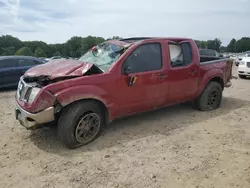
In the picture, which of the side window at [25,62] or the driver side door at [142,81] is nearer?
the driver side door at [142,81]

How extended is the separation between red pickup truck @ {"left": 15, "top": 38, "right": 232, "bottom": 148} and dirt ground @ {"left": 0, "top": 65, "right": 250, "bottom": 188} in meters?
0.39

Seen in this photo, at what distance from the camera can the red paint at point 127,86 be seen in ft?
12.5

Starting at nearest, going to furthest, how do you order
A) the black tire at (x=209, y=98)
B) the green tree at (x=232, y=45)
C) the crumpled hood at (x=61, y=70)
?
the crumpled hood at (x=61, y=70) → the black tire at (x=209, y=98) → the green tree at (x=232, y=45)

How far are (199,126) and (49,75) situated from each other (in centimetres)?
300

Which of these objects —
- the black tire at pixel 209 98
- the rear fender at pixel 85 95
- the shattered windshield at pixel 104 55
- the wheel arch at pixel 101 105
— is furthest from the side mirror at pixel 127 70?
the black tire at pixel 209 98

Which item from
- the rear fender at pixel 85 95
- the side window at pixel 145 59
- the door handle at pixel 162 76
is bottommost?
the rear fender at pixel 85 95

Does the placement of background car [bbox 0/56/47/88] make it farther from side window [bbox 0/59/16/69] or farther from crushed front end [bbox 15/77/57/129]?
crushed front end [bbox 15/77/57/129]

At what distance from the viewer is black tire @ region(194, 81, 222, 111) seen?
19.2 ft

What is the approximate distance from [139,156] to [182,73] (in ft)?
7.40

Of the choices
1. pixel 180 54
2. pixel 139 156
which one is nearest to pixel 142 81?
pixel 180 54

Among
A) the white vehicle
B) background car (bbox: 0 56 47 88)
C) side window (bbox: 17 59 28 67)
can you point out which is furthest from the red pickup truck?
the white vehicle

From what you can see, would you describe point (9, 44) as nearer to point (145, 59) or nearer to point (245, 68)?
point (245, 68)

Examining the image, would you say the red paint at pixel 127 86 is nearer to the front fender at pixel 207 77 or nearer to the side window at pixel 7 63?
the front fender at pixel 207 77

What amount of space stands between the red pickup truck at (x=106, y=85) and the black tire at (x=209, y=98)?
265 millimetres
